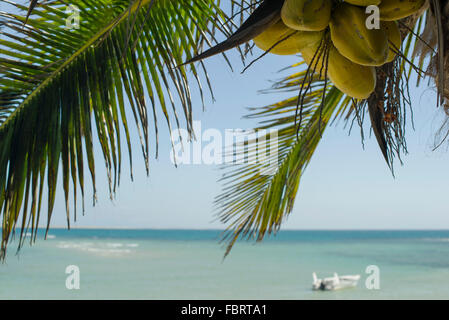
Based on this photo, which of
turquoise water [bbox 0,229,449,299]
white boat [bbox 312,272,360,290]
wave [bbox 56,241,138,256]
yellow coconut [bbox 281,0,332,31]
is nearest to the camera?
yellow coconut [bbox 281,0,332,31]

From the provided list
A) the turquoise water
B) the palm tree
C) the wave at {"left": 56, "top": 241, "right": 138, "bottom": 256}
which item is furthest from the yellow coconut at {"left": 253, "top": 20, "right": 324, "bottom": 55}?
the wave at {"left": 56, "top": 241, "right": 138, "bottom": 256}

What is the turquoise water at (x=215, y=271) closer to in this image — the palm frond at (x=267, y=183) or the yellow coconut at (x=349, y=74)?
the palm frond at (x=267, y=183)

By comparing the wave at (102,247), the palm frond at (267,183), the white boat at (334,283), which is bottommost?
the wave at (102,247)

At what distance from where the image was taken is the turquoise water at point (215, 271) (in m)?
18.6

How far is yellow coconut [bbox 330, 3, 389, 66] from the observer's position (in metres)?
0.49

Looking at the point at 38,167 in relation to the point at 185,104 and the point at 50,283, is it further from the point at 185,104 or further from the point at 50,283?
the point at 50,283

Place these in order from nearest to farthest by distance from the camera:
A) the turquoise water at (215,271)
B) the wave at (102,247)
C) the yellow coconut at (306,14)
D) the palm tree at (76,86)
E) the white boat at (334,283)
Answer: the yellow coconut at (306,14) → the palm tree at (76,86) → the turquoise water at (215,271) → the white boat at (334,283) → the wave at (102,247)

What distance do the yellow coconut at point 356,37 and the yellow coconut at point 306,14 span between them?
0.6 inches

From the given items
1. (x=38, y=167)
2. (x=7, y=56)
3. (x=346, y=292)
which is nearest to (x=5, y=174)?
(x=38, y=167)

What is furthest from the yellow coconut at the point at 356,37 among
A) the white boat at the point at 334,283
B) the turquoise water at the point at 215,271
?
the white boat at the point at 334,283

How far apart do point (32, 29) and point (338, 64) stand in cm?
91

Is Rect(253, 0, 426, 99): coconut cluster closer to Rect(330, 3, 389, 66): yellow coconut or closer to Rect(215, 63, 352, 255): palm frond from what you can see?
Rect(330, 3, 389, 66): yellow coconut
